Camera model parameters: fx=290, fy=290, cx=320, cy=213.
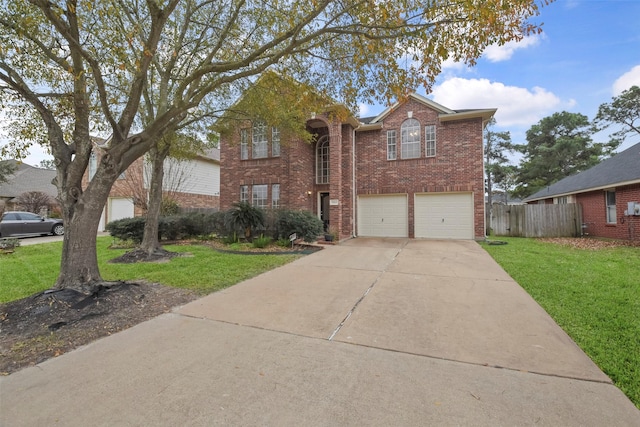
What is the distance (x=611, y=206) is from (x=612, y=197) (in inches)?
15.8

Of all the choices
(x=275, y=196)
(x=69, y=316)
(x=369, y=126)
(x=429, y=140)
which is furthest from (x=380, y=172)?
(x=69, y=316)

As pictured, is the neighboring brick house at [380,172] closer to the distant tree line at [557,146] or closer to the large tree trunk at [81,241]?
the large tree trunk at [81,241]

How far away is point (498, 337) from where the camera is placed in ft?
10.8

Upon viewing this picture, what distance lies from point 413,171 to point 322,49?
8321 millimetres

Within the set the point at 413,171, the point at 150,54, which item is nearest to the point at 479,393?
the point at 150,54

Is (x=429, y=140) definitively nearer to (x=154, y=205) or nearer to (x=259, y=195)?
(x=259, y=195)

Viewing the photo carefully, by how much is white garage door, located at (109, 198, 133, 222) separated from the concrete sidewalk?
16497 mm

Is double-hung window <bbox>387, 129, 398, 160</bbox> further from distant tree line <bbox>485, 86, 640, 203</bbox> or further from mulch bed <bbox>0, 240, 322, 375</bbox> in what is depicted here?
distant tree line <bbox>485, 86, 640, 203</bbox>

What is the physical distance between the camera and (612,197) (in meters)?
12.8

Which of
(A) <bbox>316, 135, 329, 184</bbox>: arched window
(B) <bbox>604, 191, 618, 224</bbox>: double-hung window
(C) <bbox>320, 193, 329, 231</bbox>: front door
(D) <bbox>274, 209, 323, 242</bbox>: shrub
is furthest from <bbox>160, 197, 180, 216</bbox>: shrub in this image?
(B) <bbox>604, 191, 618, 224</bbox>: double-hung window

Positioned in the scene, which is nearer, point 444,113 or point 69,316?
point 69,316

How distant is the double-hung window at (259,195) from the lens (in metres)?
13.4

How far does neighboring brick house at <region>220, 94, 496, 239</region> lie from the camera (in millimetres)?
12195

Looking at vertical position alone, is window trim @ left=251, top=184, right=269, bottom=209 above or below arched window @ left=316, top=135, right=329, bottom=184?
below
